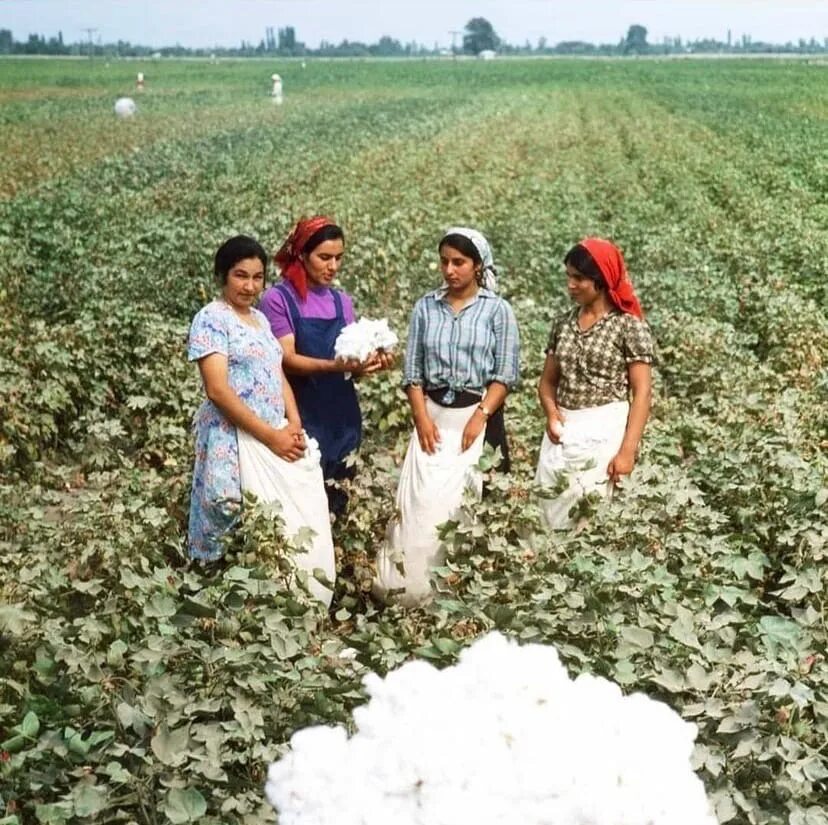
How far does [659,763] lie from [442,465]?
2.20 metres

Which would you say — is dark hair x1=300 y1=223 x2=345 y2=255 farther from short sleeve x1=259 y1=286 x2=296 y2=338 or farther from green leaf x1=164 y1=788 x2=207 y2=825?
green leaf x1=164 y1=788 x2=207 y2=825

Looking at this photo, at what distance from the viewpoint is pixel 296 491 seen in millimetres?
3367

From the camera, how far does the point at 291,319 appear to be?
3.58 metres

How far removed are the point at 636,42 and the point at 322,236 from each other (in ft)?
239

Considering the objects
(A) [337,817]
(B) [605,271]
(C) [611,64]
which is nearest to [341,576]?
(B) [605,271]

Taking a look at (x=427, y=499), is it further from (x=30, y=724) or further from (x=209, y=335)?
(x=30, y=724)

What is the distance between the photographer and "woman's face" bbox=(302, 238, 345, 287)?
3451mm

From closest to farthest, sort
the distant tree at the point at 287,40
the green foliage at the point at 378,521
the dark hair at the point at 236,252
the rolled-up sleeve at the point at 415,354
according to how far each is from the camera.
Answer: the green foliage at the point at 378,521
the dark hair at the point at 236,252
the rolled-up sleeve at the point at 415,354
the distant tree at the point at 287,40

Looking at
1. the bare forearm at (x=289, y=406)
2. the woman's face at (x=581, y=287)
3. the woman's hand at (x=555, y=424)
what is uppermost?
the woman's face at (x=581, y=287)

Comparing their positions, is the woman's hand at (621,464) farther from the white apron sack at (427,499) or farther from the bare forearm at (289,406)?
the bare forearm at (289,406)

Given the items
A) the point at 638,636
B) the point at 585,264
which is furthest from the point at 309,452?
the point at 638,636

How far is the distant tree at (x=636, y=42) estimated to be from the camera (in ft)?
200

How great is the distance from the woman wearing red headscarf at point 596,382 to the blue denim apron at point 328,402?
28.7 inches

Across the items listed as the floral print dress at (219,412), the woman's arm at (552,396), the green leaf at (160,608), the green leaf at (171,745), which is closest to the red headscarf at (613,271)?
the woman's arm at (552,396)
